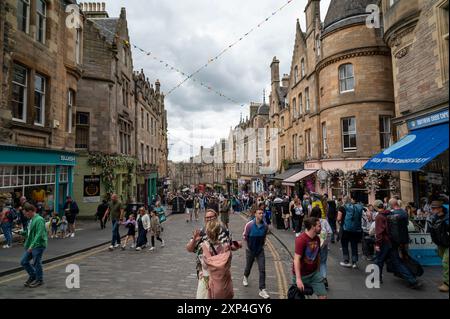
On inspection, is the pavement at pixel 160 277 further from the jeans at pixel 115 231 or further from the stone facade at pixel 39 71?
the stone facade at pixel 39 71

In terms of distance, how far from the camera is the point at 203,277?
155 inches

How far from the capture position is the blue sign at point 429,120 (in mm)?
7913

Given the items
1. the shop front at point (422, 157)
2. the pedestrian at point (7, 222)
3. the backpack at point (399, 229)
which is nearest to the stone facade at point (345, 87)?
the shop front at point (422, 157)

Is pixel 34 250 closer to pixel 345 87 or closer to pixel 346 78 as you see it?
pixel 345 87

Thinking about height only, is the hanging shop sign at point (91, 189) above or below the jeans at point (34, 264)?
above

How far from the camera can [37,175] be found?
12.8 metres

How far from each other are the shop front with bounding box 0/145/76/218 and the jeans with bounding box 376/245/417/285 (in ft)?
39.3

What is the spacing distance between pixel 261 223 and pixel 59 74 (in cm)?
1327

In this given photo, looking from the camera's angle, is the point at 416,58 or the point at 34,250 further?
the point at 416,58

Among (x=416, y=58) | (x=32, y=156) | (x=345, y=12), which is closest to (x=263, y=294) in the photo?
(x=416, y=58)

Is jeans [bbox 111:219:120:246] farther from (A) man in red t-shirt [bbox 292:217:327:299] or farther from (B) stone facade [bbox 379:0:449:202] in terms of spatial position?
(B) stone facade [bbox 379:0:449:202]

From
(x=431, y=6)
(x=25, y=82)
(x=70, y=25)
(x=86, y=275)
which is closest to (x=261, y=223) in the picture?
(x=86, y=275)

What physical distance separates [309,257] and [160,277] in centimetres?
391
